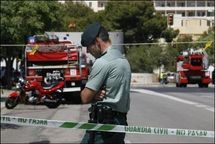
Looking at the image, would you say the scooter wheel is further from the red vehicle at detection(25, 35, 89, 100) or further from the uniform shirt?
the uniform shirt

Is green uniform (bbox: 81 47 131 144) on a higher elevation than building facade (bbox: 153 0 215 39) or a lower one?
lower

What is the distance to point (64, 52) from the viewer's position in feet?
59.5

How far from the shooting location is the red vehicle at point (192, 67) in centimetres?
1044

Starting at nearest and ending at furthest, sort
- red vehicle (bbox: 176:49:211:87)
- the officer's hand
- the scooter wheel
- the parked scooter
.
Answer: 1. the officer's hand
2. red vehicle (bbox: 176:49:211:87)
3. the parked scooter
4. the scooter wheel

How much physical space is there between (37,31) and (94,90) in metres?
13.9

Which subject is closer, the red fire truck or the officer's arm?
the officer's arm

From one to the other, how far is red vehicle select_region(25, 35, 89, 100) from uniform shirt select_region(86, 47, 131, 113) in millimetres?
8345

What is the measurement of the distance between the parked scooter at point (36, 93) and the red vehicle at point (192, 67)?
536 cm

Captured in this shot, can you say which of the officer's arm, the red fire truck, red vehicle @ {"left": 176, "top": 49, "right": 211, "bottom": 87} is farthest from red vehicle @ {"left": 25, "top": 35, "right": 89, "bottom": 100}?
the officer's arm

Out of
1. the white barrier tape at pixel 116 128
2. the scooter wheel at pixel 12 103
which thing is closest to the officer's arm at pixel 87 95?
the white barrier tape at pixel 116 128

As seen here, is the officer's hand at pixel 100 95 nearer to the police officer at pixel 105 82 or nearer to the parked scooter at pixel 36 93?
the police officer at pixel 105 82

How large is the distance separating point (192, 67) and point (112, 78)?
5082 mm

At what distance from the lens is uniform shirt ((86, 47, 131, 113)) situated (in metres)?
5.89

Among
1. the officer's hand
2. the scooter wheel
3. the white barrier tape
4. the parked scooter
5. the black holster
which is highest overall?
the officer's hand
